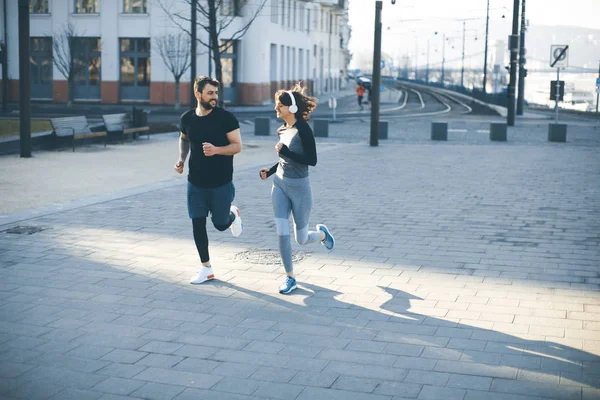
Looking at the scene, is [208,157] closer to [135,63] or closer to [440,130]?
[440,130]

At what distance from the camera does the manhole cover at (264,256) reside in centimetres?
834

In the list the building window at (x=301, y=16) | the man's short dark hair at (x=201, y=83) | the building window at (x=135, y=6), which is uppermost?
the building window at (x=301, y=16)

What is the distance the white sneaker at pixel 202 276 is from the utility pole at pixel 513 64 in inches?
997

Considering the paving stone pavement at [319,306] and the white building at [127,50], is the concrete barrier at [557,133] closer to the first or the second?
the paving stone pavement at [319,306]

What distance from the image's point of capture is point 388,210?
37.3 ft

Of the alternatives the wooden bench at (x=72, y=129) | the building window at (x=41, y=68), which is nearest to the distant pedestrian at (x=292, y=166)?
the wooden bench at (x=72, y=129)

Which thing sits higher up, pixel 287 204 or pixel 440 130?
pixel 287 204

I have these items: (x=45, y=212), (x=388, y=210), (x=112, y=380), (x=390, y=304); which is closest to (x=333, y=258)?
(x=390, y=304)

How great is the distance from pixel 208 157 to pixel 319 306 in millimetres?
1601

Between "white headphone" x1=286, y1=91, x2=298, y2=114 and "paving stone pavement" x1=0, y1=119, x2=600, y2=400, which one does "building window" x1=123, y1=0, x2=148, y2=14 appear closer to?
"paving stone pavement" x1=0, y1=119, x2=600, y2=400

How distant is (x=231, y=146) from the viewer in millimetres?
7168

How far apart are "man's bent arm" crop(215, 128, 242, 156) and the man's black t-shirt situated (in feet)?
0.11

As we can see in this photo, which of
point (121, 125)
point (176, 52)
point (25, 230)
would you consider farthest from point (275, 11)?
point (25, 230)

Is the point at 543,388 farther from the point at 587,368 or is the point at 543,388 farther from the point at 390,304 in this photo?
the point at 390,304
